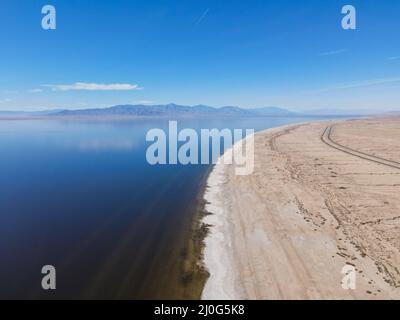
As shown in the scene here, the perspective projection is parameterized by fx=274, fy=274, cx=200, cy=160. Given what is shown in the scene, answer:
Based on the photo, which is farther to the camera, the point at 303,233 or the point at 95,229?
the point at 95,229

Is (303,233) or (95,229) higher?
(303,233)

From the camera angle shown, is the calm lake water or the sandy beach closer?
the sandy beach
